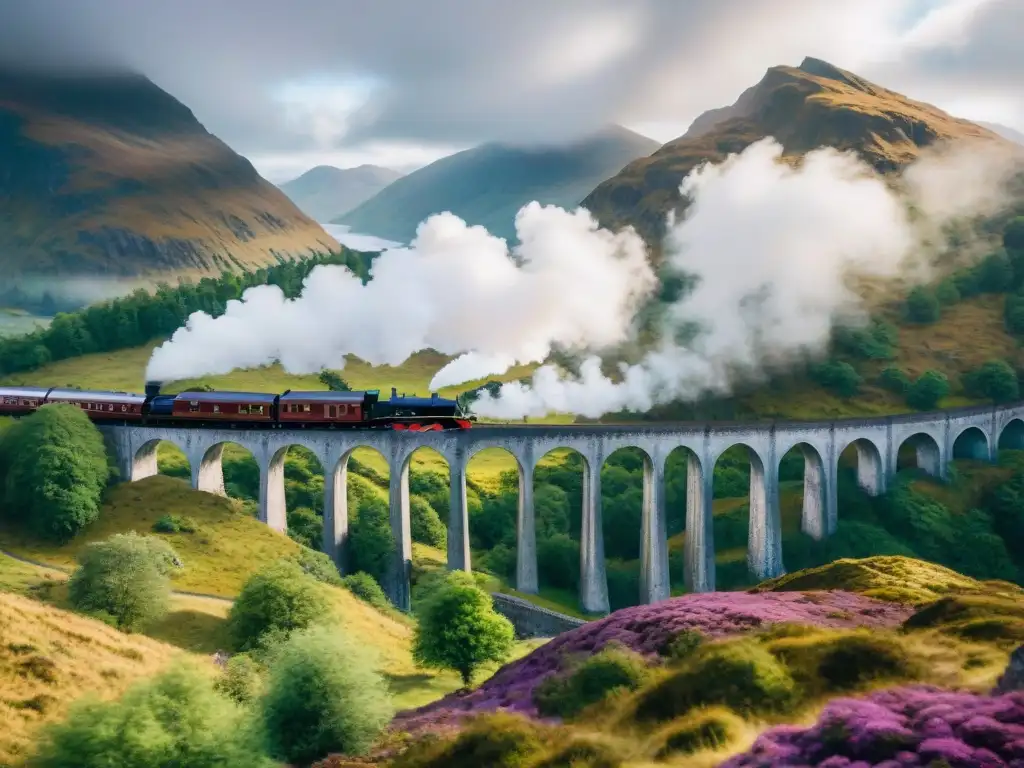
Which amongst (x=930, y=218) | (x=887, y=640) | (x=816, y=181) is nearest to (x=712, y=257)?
(x=816, y=181)

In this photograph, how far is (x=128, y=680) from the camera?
34344 mm

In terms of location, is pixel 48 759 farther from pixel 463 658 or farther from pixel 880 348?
pixel 880 348

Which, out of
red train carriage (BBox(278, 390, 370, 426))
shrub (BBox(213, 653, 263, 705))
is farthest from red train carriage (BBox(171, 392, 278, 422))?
shrub (BBox(213, 653, 263, 705))

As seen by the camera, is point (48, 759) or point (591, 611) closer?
point (48, 759)

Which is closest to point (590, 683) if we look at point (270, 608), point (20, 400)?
point (270, 608)

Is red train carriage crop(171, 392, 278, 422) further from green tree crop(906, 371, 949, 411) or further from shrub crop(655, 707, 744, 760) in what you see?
green tree crop(906, 371, 949, 411)

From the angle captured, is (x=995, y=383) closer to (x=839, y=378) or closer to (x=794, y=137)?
(x=839, y=378)

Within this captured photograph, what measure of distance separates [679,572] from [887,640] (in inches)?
2024

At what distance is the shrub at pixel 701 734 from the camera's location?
25.1 m

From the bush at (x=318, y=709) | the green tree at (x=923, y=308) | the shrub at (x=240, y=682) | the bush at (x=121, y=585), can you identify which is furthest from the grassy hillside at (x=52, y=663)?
the green tree at (x=923, y=308)

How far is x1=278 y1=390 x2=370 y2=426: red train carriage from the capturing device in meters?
64.0

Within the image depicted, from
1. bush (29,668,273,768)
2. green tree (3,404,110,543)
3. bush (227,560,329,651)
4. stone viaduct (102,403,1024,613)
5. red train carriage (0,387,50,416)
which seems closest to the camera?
bush (29,668,273,768)

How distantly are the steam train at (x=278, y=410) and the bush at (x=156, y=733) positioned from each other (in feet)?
124

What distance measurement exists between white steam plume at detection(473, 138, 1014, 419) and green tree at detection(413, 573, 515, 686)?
88.1 feet
